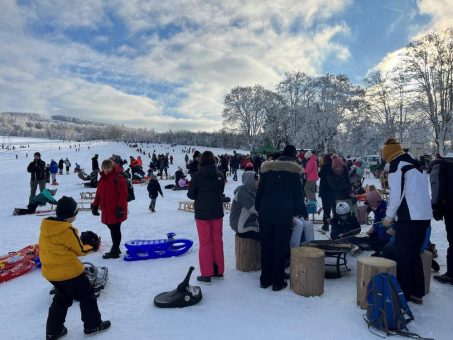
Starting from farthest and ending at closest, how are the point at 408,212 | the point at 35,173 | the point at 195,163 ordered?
the point at 35,173
the point at 195,163
the point at 408,212

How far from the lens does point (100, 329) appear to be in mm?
3223

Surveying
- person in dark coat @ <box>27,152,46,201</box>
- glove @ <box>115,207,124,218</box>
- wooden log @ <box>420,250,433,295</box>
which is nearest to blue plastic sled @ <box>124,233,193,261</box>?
glove @ <box>115,207,124,218</box>

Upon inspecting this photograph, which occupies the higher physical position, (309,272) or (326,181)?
(326,181)

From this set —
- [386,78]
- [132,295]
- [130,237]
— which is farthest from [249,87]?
[132,295]

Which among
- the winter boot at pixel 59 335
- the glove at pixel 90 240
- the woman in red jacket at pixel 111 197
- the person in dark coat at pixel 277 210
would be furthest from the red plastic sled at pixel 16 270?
the person in dark coat at pixel 277 210

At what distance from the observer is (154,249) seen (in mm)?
5613

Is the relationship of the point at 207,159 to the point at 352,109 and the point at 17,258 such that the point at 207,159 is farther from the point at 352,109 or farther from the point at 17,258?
the point at 352,109

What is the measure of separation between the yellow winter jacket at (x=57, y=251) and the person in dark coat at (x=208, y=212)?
1.69 m

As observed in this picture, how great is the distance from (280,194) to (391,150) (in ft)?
4.34

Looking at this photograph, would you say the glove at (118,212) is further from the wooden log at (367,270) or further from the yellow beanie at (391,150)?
the yellow beanie at (391,150)

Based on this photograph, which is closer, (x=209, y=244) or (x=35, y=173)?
(x=209, y=244)

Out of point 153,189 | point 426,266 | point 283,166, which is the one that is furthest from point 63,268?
point 153,189

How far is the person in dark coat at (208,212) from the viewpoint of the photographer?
440 cm

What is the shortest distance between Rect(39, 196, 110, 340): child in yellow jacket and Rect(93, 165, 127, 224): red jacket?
87.2 inches
